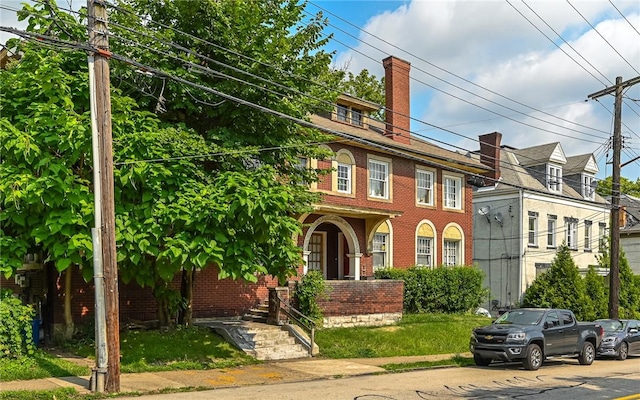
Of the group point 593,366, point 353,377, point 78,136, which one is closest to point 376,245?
point 593,366

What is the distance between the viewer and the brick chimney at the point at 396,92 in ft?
94.8

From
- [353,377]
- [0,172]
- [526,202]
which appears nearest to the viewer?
[0,172]

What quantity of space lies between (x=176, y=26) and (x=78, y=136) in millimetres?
4699

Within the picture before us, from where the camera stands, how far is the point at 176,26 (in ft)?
52.2

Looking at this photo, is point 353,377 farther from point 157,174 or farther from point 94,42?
point 94,42

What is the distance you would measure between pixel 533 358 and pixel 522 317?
167cm

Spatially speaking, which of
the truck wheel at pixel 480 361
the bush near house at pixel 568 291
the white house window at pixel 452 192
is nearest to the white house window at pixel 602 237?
the bush near house at pixel 568 291

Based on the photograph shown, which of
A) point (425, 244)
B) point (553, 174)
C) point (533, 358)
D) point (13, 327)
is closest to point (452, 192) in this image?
point (425, 244)

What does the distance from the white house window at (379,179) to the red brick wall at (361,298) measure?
4.64 metres

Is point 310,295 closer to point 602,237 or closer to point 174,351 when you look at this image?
point 174,351

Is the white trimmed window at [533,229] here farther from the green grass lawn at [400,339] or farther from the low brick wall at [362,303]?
the low brick wall at [362,303]

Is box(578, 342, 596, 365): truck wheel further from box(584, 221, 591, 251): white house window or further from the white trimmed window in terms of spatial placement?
box(584, 221, 591, 251): white house window

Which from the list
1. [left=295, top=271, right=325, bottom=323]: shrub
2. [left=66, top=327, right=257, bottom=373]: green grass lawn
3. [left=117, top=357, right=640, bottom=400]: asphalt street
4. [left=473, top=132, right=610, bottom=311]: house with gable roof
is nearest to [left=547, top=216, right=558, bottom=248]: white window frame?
[left=473, top=132, right=610, bottom=311]: house with gable roof

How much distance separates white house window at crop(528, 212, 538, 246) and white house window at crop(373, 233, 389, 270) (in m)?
11.7
